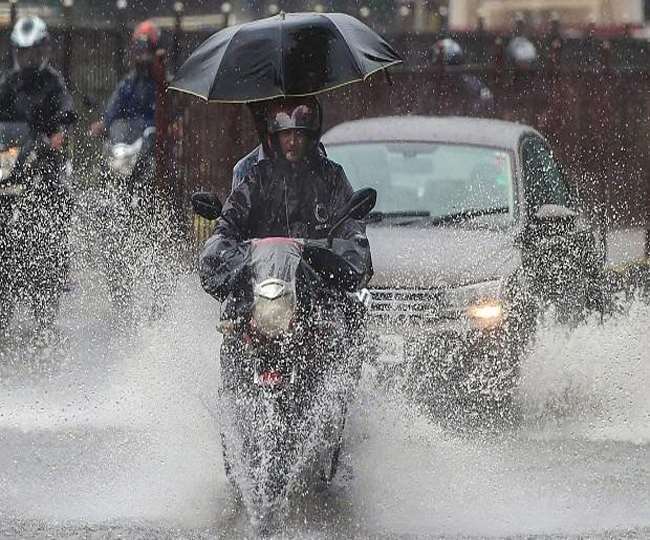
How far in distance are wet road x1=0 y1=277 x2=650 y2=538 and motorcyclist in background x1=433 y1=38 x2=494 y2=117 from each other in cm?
743

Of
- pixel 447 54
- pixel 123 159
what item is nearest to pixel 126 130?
pixel 123 159

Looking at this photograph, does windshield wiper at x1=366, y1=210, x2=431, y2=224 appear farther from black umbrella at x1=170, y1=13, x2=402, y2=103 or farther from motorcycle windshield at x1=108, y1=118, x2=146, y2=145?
motorcycle windshield at x1=108, y1=118, x2=146, y2=145

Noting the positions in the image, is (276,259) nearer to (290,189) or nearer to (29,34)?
(290,189)

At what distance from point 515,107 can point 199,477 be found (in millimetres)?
11656

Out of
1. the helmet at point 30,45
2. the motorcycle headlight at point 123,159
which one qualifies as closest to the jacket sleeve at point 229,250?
the helmet at point 30,45

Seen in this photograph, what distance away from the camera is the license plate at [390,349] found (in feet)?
29.5

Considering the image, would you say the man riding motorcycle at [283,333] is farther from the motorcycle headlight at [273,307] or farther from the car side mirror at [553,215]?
the car side mirror at [553,215]

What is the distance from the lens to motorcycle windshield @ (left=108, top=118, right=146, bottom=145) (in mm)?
13914

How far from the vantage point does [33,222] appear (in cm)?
1317

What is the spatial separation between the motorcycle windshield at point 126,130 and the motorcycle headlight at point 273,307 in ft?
25.2

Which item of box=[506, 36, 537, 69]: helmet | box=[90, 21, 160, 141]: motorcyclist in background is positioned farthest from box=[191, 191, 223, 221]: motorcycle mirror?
box=[506, 36, 537, 69]: helmet

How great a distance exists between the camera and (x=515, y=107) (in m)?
18.7

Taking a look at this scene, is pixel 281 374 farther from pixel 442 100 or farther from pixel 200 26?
pixel 200 26

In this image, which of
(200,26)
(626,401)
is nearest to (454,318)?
(626,401)
